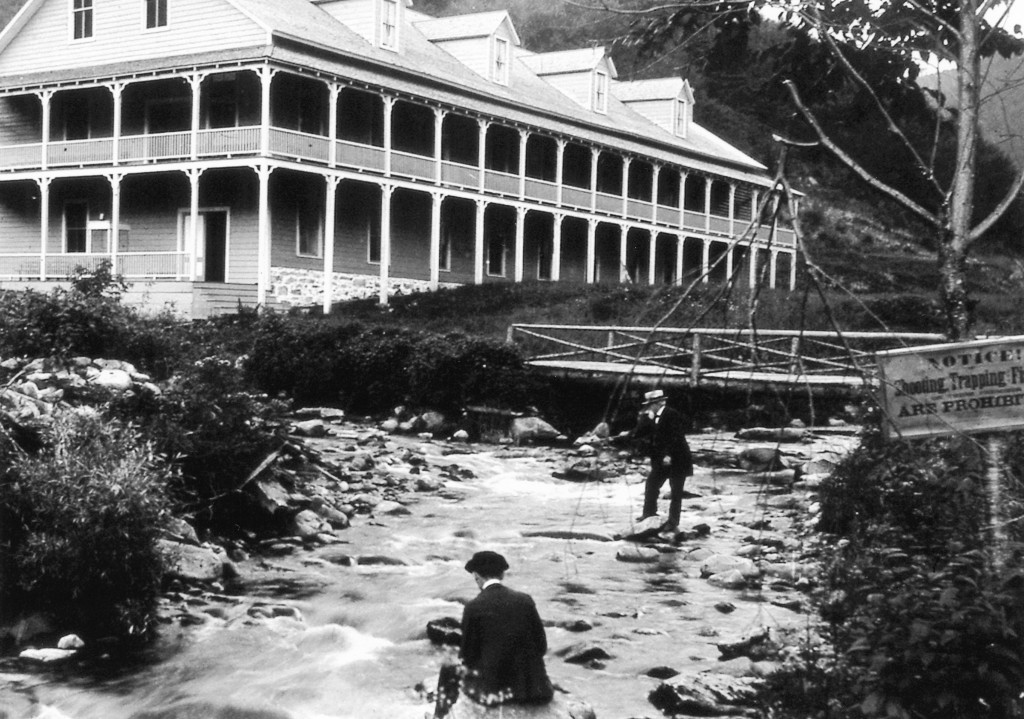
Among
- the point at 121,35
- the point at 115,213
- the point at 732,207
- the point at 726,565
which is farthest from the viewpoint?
the point at 732,207

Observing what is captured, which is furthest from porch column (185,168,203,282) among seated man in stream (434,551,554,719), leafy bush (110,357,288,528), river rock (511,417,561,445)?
seated man in stream (434,551,554,719)

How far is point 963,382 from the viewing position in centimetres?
627

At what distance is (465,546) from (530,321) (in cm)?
1617

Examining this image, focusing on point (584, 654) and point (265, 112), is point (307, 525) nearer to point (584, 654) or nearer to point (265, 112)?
point (584, 654)

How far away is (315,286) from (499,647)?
26366 mm

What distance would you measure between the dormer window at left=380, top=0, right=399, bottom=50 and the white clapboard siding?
476cm

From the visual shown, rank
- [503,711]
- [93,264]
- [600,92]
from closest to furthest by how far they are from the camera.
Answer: [503,711] → [93,264] → [600,92]

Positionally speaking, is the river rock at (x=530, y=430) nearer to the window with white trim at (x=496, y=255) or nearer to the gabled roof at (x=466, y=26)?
the window with white trim at (x=496, y=255)

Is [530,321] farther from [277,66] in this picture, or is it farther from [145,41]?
[145,41]

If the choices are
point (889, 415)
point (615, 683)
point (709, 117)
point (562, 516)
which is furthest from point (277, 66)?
point (709, 117)

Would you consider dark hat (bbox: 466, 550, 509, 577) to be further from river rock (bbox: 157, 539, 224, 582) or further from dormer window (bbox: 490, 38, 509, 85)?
dormer window (bbox: 490, 38, 509, 85)

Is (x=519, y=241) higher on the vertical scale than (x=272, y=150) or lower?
lower

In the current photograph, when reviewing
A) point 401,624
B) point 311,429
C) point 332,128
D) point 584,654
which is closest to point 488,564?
point 584,654

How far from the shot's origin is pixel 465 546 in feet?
50.8
